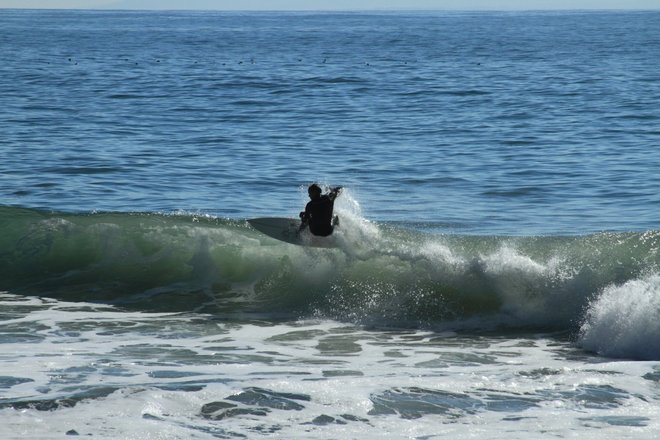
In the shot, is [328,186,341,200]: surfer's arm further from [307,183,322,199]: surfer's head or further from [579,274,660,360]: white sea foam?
[579,274,660,360]: white sea foam

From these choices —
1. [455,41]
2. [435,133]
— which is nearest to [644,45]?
[455,41]

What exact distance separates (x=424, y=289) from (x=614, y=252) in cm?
291

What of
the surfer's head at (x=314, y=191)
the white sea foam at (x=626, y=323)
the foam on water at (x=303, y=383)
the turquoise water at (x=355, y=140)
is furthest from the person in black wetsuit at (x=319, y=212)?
the white sea foam at (x=626, y=323)

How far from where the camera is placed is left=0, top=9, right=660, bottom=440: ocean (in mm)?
10469

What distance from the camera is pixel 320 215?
638 inches

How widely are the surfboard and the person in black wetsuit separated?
0.81ft

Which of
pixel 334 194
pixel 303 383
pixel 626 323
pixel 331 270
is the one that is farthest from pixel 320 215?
pixel 303 383

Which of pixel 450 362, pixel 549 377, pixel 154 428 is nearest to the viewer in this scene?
pixel 154 428

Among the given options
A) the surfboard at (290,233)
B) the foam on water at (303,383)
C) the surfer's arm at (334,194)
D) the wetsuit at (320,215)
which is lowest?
the foam on water at (303,383)

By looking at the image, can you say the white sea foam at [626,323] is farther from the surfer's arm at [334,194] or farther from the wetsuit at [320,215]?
the wetsuit at [320,215]

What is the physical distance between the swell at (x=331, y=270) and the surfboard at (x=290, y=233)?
26 cm

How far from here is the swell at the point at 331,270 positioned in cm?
1534

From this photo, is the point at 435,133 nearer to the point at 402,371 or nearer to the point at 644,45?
the point at 402,371

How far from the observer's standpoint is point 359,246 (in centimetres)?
1720
